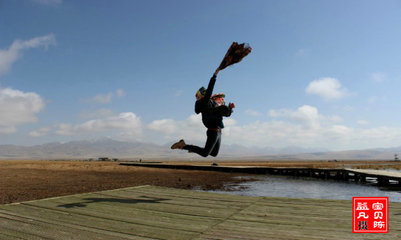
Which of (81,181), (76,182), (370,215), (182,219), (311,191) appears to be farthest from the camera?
(81,181)

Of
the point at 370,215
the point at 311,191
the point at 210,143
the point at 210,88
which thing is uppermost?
the point at 210,88

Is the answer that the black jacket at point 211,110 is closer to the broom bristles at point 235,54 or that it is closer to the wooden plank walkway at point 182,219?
the broom bristles at point 235,54

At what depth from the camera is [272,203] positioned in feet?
21.2

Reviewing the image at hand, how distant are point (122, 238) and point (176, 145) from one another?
2725 millimetres

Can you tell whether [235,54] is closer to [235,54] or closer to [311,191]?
[235,54]

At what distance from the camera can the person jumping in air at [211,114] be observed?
605 centimetres

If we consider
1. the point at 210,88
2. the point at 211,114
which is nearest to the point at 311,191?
the point at 211,114

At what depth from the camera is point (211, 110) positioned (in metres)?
6.16

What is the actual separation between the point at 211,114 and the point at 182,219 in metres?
2.26

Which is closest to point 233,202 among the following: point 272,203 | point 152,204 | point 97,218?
point 272,203

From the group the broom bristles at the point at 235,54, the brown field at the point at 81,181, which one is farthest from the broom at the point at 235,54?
the brown field at the point at 81,181

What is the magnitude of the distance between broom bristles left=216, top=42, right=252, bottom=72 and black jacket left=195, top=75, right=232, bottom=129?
38cm

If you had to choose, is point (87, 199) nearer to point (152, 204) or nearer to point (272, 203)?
point (152, 204)

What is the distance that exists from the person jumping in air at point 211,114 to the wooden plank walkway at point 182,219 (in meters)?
1.25
